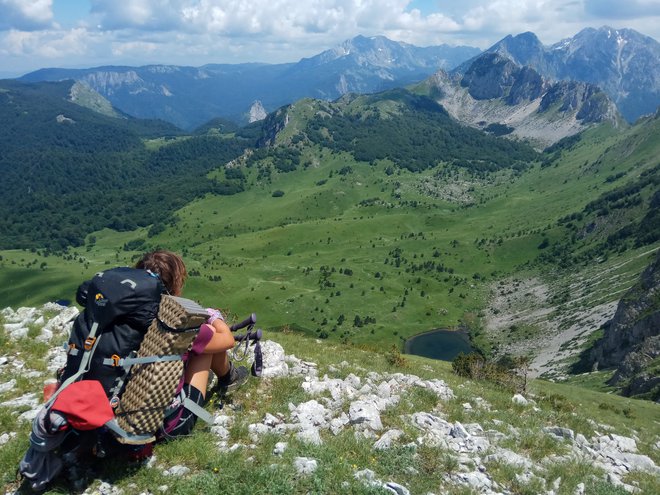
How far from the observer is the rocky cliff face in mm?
65863

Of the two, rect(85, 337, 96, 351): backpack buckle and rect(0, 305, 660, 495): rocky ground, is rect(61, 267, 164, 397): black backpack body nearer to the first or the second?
rect(85, 337, 96, 351): backpack buckle

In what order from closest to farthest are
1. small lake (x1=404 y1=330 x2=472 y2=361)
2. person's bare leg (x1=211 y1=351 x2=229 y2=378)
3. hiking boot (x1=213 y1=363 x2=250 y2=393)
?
1. person's bare leg (x1=211 y1=351 x2=229 y2=378)
2. hiking boot (x1=213 y1=363 x2=250 y2=393)
3. small lake (x1=404 y1=330 x2=472 y2=361)

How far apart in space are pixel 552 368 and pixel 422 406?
94254 mm

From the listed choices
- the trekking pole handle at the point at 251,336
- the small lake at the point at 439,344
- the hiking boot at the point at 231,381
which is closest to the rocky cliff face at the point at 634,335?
the small lake at the point at 439,344

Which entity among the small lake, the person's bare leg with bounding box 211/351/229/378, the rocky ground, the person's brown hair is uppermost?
the person's brown hair

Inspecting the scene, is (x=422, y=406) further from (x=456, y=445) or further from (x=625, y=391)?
(x=625, y=391)

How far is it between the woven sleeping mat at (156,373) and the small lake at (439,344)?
138630 millimetres

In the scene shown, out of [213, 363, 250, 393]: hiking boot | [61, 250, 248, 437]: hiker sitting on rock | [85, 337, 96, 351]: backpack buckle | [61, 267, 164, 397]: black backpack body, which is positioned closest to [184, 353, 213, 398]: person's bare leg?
[61, 250, 248, 437]: hiker sitting on rock

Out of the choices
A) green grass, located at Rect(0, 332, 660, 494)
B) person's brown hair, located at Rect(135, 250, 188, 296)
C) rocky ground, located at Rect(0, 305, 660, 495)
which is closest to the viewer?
green grass, located at Rect(0, 332, 660, 494)

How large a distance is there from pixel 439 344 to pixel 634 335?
7532 centimetres

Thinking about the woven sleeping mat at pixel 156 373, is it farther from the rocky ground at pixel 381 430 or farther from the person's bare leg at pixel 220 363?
the person's bare leg at pixel 220 363

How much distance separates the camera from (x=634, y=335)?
265ft

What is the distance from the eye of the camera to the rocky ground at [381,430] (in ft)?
32.3

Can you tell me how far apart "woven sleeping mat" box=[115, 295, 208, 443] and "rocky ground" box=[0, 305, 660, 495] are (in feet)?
3.66
